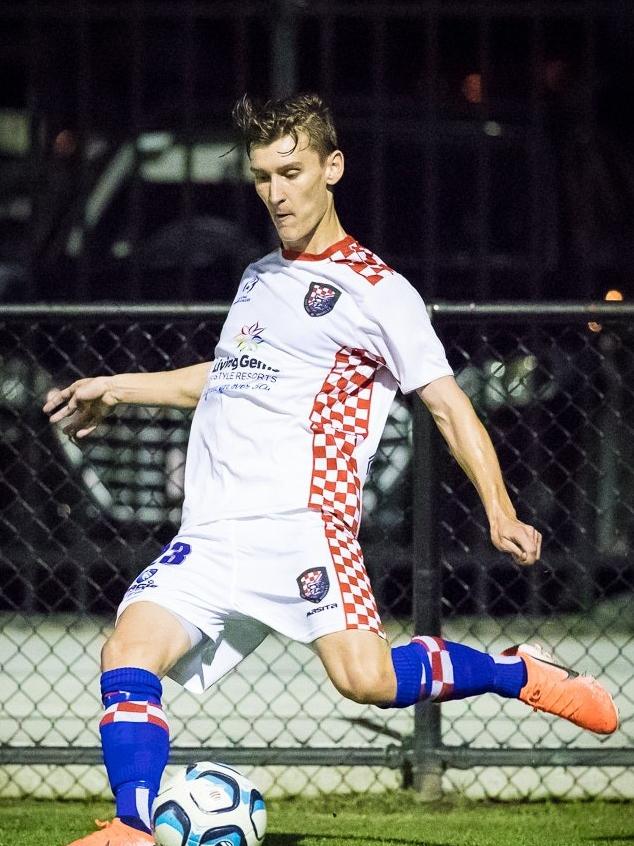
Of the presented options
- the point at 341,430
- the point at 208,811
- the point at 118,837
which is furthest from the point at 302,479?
the point at 118,837

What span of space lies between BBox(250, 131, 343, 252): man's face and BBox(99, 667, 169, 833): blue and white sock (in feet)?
3.91

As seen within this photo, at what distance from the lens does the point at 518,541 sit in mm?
3379

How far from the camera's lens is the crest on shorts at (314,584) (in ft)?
11.7

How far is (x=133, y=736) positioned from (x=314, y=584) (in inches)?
22.3

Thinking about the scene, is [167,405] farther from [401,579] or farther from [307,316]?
[401,579]

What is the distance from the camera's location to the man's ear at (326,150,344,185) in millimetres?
3775

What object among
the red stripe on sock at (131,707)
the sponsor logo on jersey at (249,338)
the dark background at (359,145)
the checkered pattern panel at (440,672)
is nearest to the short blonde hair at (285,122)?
the sponsor logo on jersey at (249,338)

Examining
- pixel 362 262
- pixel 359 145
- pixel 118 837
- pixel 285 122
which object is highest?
pixel 285 122

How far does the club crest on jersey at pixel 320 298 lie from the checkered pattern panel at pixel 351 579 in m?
0.52

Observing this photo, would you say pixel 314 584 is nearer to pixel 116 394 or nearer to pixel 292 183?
pixel 116 394

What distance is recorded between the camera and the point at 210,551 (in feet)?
12.0

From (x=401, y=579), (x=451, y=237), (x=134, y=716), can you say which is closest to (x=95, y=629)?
(x=401, y=579)

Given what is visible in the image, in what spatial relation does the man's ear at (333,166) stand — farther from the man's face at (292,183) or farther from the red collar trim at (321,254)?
the red collar trim at (321,254)

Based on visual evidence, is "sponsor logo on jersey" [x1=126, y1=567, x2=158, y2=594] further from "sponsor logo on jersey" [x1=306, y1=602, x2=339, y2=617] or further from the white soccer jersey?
"sponsor logo on jersey" [x1=306, y1=602, x2=339, y2=617]
